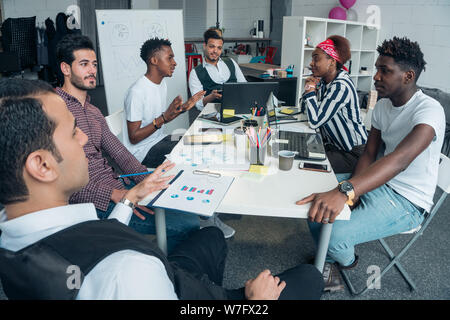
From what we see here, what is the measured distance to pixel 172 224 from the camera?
4.90ft

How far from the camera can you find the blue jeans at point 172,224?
1490 mm

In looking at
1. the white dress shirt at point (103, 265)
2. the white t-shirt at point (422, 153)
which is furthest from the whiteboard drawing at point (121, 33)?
the white dress shirt at point (103, 265)

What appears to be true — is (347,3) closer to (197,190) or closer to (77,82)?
(77,82)

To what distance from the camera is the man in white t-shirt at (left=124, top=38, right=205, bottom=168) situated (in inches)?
86.0

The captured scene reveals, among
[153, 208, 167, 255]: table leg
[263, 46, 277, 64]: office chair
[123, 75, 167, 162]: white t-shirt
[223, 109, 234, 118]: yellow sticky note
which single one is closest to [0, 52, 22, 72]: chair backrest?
[123, 75, 167, 162]: white t-shirt

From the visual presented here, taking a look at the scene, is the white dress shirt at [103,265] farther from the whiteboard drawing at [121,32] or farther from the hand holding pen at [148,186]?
the whiteboard drawing at [121,32]

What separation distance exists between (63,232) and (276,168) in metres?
1.03

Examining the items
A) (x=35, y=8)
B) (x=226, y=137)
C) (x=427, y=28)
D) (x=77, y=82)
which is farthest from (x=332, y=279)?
(x=35, y=8)

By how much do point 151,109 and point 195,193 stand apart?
1.28m

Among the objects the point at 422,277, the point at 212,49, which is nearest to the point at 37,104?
the point at 422,277

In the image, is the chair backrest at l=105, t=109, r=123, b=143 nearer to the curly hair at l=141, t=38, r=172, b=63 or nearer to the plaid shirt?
the plaid shirt

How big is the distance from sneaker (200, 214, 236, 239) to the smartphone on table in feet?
2.76

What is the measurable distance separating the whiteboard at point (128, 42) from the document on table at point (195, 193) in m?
2.39

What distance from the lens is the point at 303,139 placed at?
1.91 metres
